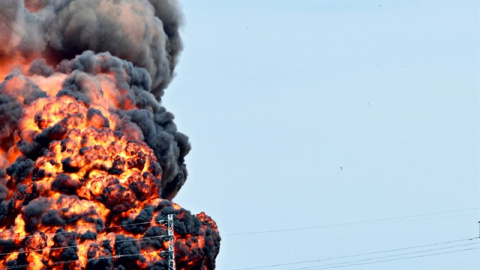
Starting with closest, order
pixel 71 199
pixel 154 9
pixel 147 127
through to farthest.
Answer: pixel 71 199
pixel 147 127
pixel 154 9

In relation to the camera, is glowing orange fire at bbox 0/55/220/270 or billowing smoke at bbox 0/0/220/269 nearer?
glowing orange fire at bbox 0/55/220/270

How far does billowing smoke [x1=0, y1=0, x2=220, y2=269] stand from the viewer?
155625 millimetres

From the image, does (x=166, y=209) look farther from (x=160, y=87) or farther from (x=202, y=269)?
(x=160, y=87)

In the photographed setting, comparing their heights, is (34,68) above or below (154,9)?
below

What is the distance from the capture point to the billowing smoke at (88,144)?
15562cm

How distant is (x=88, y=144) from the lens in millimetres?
160375

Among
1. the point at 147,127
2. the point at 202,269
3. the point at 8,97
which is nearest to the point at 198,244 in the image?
the point at 202,269

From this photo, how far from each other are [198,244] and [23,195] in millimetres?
19453

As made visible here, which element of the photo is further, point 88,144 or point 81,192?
point 88,144

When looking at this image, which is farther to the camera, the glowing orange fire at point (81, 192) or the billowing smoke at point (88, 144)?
the billowing smoke at point (88, 144)

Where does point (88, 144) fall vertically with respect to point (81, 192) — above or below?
above

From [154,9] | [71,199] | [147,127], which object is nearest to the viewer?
[71,199]

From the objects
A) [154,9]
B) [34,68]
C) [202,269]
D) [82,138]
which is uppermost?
[154,9]

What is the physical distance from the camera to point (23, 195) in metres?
158
